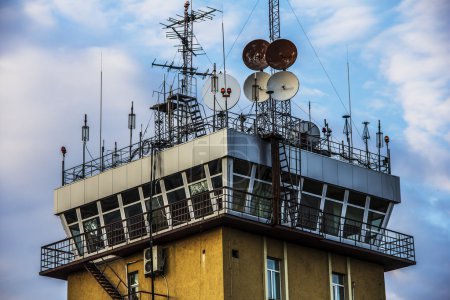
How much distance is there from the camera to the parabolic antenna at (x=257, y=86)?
62.2 metres

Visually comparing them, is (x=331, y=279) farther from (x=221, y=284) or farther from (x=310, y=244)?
(x=221, y=284)

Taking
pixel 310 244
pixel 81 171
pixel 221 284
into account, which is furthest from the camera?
pixel 81 171

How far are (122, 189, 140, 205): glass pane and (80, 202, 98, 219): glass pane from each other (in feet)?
6.25

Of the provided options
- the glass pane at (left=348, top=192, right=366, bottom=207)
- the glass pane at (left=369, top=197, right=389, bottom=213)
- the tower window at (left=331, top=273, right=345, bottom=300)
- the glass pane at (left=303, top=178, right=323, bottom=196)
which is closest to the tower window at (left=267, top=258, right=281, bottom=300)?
the tower window at (left=331, top=273, right=345, bottom=300)

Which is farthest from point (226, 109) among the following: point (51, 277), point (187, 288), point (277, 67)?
point (51, 277)

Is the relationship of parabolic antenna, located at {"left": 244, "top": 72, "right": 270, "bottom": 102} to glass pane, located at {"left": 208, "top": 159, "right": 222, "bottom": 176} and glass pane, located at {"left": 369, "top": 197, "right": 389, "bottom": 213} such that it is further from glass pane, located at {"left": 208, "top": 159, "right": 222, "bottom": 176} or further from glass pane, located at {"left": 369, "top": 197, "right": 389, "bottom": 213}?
glass pane, located at {"left": 369, "top": 197, "right": 389, "bottom": 213}

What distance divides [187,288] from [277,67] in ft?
35.9

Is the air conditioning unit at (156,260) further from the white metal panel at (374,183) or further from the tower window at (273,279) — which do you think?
the white metal panel at (374,183)

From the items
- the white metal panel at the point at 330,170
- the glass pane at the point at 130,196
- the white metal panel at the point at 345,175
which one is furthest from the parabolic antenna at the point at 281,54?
the glass pane at the point at 130,196

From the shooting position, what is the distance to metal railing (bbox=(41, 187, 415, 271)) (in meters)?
58.6

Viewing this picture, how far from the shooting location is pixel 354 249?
62219mm

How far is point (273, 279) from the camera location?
2354 inches

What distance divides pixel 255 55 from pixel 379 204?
893 centimetres

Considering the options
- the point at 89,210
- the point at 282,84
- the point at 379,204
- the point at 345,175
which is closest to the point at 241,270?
the point at 345,175
